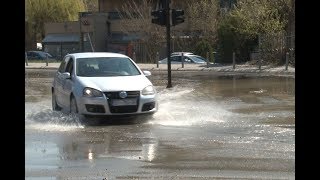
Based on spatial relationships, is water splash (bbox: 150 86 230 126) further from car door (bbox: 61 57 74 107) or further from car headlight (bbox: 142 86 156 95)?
car door (bbox: 61 57 74 107)

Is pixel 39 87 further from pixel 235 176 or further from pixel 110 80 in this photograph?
pixel 235 176

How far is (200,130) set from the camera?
10844 millimetres

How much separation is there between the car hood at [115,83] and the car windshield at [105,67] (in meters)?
0.41

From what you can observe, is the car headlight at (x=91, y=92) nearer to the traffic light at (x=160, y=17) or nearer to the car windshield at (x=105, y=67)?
the car windshield at (x=105, y=67)

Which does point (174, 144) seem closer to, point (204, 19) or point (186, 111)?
point (186, 111)

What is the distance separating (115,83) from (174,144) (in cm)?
297

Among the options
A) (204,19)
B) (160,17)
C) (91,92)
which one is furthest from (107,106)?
(204,19)

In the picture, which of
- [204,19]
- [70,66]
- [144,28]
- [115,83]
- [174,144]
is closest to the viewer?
[174,144]

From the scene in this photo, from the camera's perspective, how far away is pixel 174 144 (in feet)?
30.2

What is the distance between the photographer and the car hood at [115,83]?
11.6m

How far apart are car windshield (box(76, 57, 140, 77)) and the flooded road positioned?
42.3 inches

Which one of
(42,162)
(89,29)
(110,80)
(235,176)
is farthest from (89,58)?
(89,29)

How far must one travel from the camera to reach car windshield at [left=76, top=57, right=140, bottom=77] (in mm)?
12578

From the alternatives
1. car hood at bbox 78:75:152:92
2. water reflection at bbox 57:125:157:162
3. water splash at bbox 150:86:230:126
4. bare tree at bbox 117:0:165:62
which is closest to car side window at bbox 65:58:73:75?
car hood at bbox 78:75:152:92
